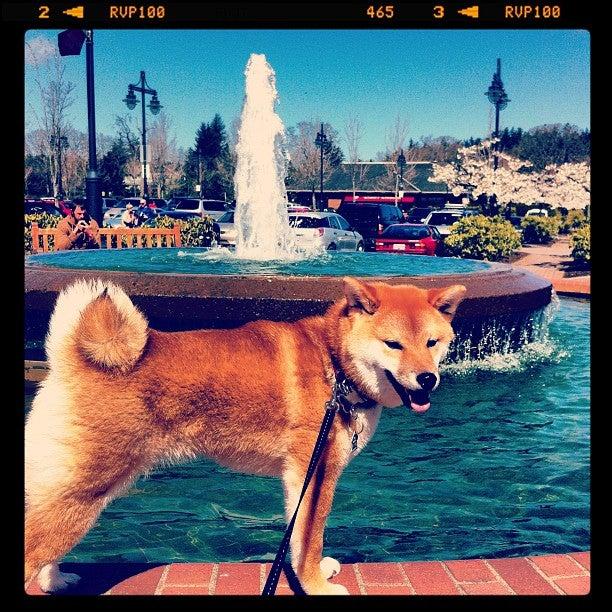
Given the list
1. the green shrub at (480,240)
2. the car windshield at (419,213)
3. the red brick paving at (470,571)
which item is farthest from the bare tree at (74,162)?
the car windshield at (419,213)

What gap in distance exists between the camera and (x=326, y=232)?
605 inches

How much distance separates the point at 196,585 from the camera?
10.3 feet

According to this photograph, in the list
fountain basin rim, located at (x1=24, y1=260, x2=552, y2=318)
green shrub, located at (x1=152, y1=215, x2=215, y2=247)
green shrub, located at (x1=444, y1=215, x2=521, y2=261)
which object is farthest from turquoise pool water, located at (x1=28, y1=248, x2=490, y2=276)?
green shrub, located at (x1=444, y1=215, x2=521, y2=261)

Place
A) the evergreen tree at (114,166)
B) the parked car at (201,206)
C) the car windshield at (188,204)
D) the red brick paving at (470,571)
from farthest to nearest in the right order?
the car windshield at (188,204), the parked car at (201,206), the evergreen tree at (114,166), the red brick paving at (470,571)

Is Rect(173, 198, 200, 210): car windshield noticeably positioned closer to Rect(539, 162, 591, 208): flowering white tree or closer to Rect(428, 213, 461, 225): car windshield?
Rect(428, 213, 461, 225): car windshield

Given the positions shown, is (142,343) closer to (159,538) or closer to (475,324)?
(159,538)

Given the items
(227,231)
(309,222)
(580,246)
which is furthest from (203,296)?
(227,231)

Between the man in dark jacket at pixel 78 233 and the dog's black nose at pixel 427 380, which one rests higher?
the man in dark jacket at pixel 78 233

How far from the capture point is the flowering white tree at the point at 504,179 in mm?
32031

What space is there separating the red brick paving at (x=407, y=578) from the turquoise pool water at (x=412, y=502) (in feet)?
1.24

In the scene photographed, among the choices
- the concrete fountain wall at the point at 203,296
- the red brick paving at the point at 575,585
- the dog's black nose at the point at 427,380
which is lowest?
the red brick paving at the point at 575,585

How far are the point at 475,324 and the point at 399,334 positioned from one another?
2921 mm

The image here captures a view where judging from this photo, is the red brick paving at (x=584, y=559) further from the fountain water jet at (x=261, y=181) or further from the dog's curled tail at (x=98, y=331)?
the fountain water jet at (x=261, y=181)

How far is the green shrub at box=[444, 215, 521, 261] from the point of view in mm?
16969
